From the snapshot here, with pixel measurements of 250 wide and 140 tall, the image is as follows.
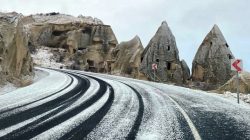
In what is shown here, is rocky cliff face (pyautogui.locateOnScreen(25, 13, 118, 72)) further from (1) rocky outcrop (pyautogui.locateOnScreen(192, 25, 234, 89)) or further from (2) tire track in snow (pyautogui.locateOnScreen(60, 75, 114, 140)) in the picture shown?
(2) tire track in snow (pyautogui.locateOnScreen(60, 75, 114, 140))

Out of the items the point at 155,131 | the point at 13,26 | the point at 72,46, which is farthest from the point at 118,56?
the point at 155,131

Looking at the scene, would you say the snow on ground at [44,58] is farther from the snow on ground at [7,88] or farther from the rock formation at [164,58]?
the snow on ground at [7,88]

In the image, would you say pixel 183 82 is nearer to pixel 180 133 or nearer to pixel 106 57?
pixel 106 57

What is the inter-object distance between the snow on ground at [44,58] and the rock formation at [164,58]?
64.2ft

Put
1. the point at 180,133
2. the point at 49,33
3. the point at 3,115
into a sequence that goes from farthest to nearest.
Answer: the point at 49,33 < the point at 3,115 < the point at 180,133

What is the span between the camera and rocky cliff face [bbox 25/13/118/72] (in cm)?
8131

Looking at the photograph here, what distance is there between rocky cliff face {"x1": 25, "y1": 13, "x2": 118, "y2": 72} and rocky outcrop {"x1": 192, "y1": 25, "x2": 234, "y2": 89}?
776 inches

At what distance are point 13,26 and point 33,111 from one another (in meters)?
15.2

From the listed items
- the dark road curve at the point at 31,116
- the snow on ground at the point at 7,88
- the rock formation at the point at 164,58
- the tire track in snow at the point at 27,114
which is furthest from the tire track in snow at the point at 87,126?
the rock formation at the point at 164,58

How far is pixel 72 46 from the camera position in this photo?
283 feet

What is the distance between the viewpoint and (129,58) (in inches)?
2522

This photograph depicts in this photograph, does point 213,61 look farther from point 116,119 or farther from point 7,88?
point 116,119

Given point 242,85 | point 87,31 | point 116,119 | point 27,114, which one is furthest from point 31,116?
point 87,31

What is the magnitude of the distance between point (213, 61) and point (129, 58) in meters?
13.0
